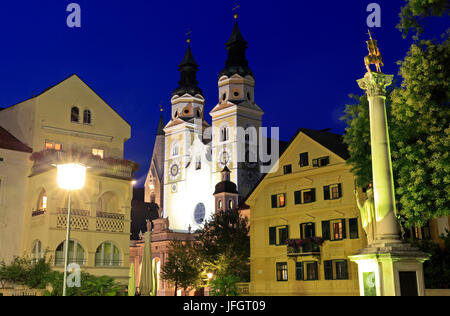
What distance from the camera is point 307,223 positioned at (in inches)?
1812

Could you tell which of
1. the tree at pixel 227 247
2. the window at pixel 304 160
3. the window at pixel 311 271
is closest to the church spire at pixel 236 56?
the tree at pixel 227 247

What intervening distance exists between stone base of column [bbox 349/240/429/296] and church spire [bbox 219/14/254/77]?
8953 cm

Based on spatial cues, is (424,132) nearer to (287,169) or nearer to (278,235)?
(287,169)

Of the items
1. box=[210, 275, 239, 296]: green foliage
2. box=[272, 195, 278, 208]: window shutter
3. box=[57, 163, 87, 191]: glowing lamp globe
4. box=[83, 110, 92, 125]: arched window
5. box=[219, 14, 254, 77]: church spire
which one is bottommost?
box=[210, 275, 239, 296]: green foliage

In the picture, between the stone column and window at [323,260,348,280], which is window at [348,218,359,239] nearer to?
window at [323,260,348,280]

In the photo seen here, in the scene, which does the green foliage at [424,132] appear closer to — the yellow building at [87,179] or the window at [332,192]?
the window at [332,192]

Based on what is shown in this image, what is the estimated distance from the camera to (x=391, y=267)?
20.3m

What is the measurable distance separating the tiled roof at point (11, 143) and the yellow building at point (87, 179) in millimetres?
529

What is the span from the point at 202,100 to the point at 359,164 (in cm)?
9243

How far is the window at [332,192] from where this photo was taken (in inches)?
1746

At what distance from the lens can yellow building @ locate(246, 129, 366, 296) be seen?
141ft

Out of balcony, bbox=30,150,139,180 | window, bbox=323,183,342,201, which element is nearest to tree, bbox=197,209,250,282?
window, bbox=323,183,342,201

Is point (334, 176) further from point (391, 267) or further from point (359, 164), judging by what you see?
point (391, 267)
